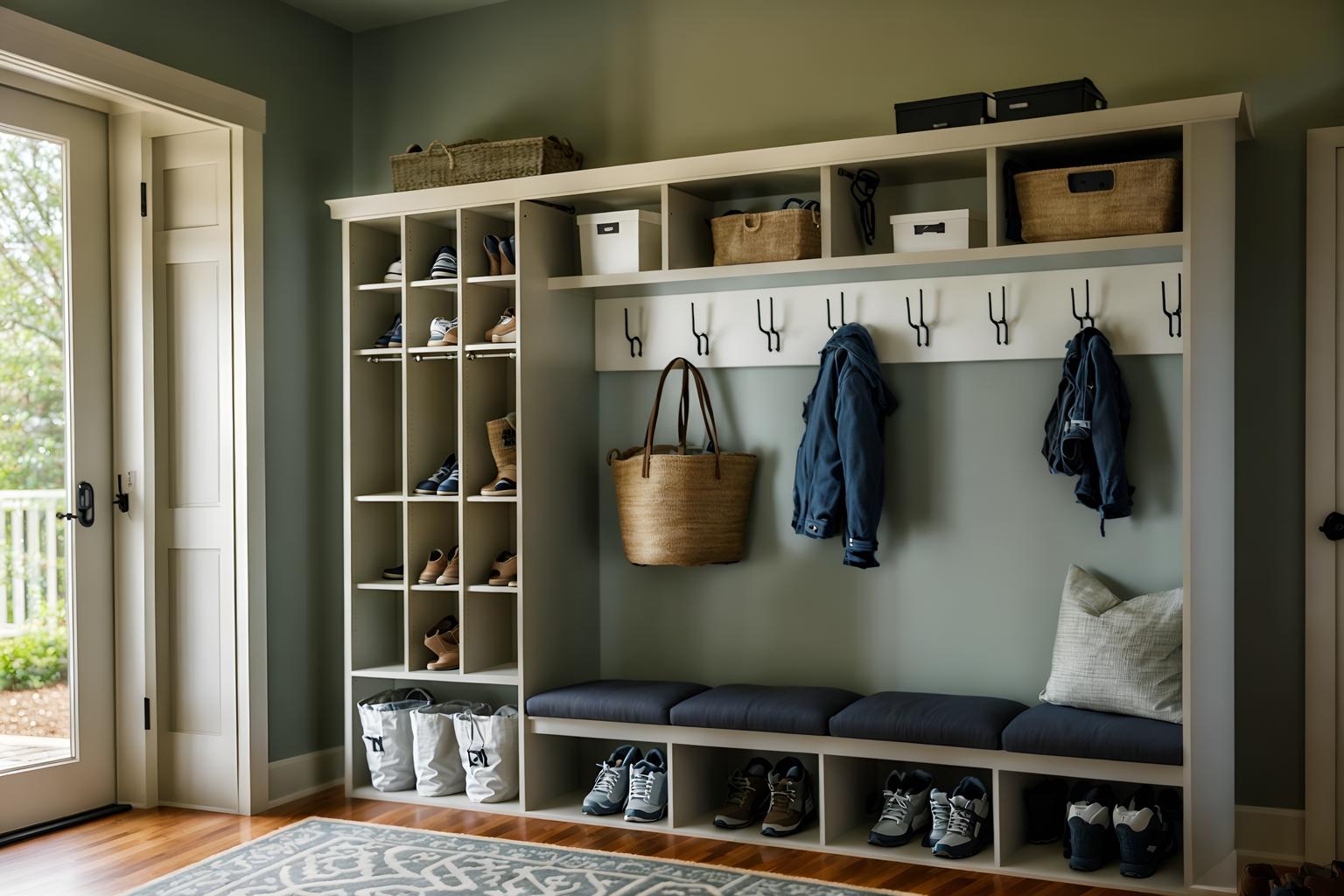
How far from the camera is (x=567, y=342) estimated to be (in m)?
4.41

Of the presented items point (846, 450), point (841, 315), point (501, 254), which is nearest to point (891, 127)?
point (841, 315)

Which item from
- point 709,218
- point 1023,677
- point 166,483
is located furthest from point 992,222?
point 166,483

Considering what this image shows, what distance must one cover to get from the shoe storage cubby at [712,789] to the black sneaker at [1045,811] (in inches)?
24.6

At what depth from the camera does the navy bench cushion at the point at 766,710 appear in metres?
3.74

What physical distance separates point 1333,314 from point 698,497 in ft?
6.35

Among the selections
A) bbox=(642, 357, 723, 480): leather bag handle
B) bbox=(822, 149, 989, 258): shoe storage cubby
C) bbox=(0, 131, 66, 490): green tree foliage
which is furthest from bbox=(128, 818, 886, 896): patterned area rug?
bbox=(822, 149, 989, 258): shoe storage cubby

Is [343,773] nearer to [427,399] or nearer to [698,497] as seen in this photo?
→ [427,399]

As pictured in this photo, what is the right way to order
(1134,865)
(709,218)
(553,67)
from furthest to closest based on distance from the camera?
(553,67) < (709,218) < (1134,865)

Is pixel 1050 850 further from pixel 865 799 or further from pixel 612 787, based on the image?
pixel 612 787

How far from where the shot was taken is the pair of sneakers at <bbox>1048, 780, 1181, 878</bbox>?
11.3 feet

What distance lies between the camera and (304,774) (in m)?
4.61

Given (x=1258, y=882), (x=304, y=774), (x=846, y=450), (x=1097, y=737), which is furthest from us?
(x=304, y=774)

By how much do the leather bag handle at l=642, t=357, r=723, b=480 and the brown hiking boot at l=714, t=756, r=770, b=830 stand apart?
96 centimetres

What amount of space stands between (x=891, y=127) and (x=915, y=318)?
628 millimetres
